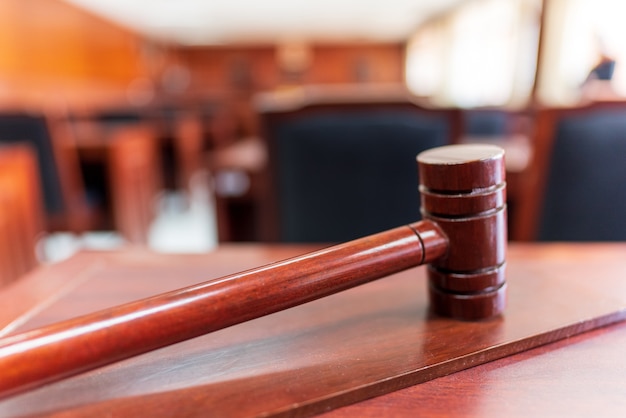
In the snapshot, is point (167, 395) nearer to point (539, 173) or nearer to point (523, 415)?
point (523, 415)

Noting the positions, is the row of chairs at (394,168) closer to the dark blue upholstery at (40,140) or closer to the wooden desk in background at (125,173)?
the dark blue upholstery at (40,140)

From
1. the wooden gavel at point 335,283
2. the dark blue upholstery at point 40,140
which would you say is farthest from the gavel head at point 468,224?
the dark blue upholstery at point 40,140

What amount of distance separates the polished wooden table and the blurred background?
0.48 metres

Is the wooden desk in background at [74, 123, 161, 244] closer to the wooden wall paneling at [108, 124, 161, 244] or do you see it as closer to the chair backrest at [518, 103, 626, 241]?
the wooden wall paneling at [108, 124, 161, 244]

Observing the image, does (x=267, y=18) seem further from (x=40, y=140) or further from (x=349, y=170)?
(x=349, y=170)

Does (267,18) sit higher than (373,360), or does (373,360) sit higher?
(267,18)

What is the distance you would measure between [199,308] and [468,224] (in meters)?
0.20

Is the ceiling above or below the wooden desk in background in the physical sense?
above

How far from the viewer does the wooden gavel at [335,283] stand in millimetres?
244

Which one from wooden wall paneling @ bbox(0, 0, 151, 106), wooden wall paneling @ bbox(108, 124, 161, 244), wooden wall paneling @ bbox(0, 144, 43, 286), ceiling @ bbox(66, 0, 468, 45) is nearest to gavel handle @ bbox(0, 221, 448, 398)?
wooden wall paneling @ bbox(0, 144, 43, 286)

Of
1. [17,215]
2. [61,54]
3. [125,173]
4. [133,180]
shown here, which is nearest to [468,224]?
[17,215]

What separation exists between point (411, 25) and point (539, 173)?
9807mm

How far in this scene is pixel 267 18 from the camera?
8.73m

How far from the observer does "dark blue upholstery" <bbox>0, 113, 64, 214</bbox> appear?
6.04 ft
